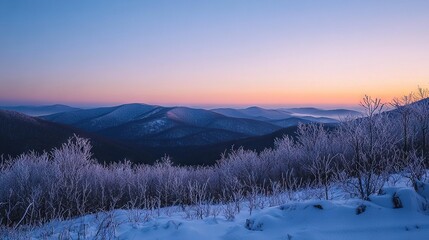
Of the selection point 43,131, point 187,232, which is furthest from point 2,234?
point 43,131

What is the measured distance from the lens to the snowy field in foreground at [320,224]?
15.0 ft

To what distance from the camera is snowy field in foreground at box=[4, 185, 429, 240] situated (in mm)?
4582

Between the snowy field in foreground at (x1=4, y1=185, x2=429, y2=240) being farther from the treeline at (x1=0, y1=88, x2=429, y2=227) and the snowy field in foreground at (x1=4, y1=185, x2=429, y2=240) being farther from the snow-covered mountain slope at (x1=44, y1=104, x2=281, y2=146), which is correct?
the snow-covered mountain slope at (x1=44, y1=104, x2=281, y2=146)

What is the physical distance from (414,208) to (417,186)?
80cm

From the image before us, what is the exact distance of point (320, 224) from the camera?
16.4 feet

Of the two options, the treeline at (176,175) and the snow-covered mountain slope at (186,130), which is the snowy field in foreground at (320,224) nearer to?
the treeline at (176,175)

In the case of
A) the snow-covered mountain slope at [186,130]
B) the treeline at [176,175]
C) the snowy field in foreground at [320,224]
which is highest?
the snowy field in foreground at [320,224]

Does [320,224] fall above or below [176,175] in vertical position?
above

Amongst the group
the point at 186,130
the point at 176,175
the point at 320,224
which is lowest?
the point at 186,130

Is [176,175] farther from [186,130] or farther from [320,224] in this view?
[186,130]

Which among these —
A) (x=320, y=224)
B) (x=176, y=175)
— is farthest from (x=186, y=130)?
(x=320, y=224)

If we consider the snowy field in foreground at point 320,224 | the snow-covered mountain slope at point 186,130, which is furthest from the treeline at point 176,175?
the snow-covered mountain slope at point 186,130

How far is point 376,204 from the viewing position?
207 inches

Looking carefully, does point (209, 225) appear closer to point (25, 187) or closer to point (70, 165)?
point (25, 187)
